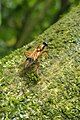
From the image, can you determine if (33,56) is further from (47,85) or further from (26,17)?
(26,17)

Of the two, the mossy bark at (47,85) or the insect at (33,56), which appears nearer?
the mossy bark at (47,85)

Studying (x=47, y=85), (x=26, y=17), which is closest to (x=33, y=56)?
(x=47, y=85)

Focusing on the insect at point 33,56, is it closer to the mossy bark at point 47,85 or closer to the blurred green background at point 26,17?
the mossy bark at point 47,85

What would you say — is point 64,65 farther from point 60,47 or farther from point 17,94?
point 17,94

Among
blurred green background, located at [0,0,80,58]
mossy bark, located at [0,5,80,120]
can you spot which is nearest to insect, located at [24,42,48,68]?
mossy bark, located at [0,5,80,120]

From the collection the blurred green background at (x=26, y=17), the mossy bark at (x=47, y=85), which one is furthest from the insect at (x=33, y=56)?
the blurred green background at (x=26, y=17)

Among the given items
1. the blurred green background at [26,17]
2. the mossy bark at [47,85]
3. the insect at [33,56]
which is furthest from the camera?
the blurred green background at [26,17]
